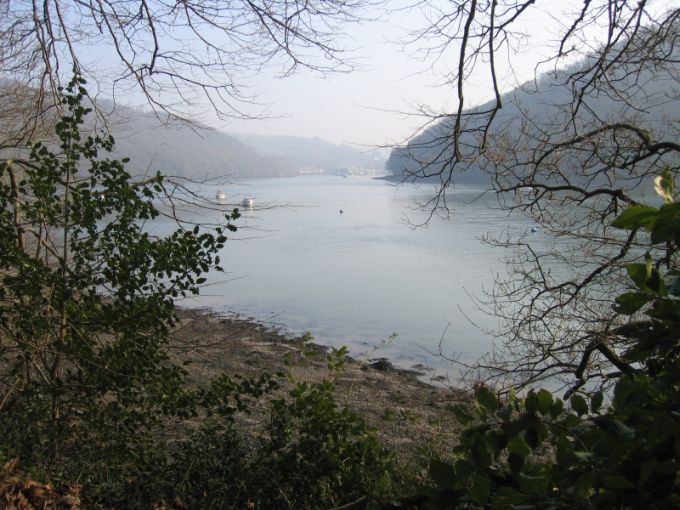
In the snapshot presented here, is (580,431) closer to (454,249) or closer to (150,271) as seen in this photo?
(150,271)

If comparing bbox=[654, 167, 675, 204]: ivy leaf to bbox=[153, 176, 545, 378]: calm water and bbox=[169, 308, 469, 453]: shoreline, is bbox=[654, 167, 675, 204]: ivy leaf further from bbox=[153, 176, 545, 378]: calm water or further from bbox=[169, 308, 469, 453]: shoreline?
bbox=[169, 308, 469, 453]: shoreline

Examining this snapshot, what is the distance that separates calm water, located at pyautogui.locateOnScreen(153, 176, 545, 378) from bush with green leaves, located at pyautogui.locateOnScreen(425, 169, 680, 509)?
3.48 metres

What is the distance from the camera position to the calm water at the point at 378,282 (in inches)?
597

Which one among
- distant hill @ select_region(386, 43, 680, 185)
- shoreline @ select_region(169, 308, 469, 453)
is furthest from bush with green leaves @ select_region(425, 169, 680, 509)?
shoreline @ select_region(169, 308, 469, 453)

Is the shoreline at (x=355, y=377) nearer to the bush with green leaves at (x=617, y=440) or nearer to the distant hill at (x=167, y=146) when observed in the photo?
the distant hill at (x=167, y=146)

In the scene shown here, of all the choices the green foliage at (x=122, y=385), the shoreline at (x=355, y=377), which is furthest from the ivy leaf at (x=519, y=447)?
the shoreline at (x=355, y=377)

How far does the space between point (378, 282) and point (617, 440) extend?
825 inches

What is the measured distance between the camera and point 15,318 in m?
3.58

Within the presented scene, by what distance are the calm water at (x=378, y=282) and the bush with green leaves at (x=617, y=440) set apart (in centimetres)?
348

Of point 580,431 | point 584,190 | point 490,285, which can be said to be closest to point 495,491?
point 580,431

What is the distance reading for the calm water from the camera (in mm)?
15156

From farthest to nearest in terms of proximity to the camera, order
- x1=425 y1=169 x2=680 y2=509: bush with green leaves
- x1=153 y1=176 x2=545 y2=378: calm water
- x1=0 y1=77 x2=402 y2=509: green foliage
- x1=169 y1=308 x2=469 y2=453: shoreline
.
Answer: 1. x1=153 y1=176 x2=545 y2=378: calm water
2. x1=169 y1=308 x2=469 y2=453: shoreline
3. x1=0 y1=77 x2=402 y2=509: green foliage
4. x1=425 y1=169 x2=680 y2=509: bush with green leaves

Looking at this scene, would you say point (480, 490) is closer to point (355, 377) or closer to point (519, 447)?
point (519, 447)

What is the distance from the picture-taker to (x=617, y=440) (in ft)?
3.85
